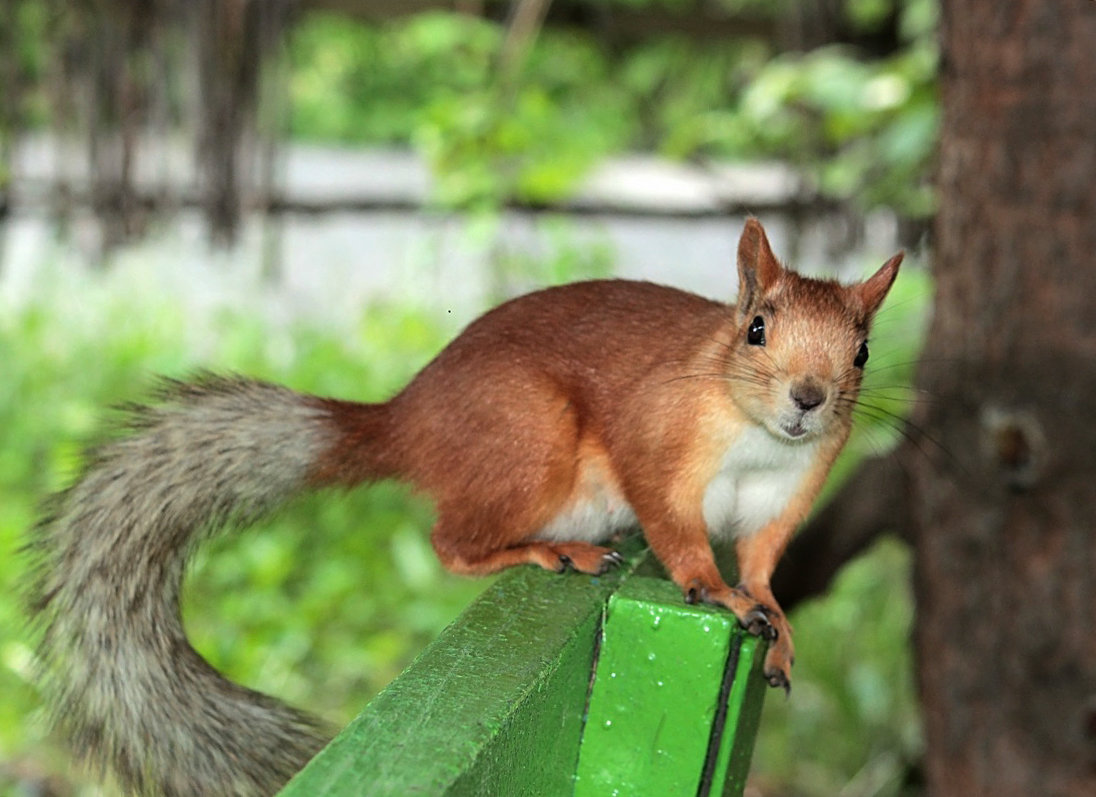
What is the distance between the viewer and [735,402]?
1464 millimetres

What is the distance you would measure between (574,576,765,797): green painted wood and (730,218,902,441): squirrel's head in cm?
23

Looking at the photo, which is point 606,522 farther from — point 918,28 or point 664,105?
point 664,105

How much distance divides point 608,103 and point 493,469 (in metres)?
3.84

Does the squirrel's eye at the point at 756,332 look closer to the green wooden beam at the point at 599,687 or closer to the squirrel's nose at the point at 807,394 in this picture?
the squirrel's nose at the point at 807,394

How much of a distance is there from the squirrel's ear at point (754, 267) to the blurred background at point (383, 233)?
1.32m

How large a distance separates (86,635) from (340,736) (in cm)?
60

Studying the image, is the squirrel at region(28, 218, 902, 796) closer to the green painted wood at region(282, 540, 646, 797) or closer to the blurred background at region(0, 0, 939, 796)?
the green painted wood at region(282, 540, 646, 797)

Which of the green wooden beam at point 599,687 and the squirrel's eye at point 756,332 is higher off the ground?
the squirrel's eye at point 756,332

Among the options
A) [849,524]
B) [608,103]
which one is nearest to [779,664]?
[849,524]

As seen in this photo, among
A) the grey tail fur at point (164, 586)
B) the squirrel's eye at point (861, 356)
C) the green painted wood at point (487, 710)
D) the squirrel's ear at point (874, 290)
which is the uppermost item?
the squirrel's ear at point (874, 290)

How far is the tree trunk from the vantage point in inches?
82.2

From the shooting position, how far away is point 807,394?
4.39ft

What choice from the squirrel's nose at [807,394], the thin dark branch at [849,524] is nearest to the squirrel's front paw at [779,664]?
the squirrel's nose at [807,394]

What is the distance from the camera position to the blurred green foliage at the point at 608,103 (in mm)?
2750
